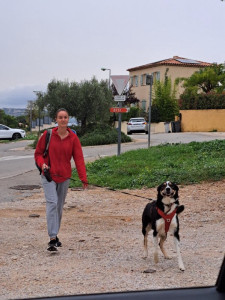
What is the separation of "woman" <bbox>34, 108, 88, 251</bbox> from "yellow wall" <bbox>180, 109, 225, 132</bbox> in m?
34.9

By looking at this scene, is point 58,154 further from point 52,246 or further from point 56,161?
point 52,246

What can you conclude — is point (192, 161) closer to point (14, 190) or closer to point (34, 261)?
point (14, 190)

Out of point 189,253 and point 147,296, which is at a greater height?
point 147,296

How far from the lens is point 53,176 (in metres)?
6.51

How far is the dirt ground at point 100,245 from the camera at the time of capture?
14.8 ft

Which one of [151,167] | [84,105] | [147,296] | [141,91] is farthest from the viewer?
[141,91]

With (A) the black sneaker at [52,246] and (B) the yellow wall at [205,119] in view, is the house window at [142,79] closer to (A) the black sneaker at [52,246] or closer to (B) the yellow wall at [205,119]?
(B) the yellow wall at [205,119]

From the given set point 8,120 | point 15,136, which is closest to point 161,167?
point 15,136

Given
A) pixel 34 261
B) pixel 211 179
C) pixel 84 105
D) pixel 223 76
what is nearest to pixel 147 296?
pixel 34 261

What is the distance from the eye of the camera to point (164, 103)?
52750 millimetres

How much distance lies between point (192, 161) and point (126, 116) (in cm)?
4103

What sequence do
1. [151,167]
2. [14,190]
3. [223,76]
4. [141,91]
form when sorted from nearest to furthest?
1. [14,190]
2. [151,167]
3. [223,76]
4. [141,91]

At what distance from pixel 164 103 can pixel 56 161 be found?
47.0 meters

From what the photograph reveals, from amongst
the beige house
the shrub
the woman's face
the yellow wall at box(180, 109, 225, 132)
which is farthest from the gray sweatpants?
the beige house
